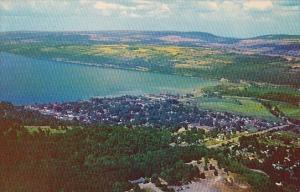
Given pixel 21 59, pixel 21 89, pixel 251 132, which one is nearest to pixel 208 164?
pixel 251 132

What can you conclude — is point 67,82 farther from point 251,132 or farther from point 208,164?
point 208,164

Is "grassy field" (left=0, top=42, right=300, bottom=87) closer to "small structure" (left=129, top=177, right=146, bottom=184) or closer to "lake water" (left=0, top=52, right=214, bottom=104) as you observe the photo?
"lake water" (left=0, top=52, right=214, bottom=104)

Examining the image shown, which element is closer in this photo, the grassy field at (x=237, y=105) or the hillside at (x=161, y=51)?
the grassy field at (x=237, y=105)

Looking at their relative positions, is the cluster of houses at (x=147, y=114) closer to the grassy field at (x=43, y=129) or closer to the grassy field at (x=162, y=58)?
the grassy field at (x=43, y=129)

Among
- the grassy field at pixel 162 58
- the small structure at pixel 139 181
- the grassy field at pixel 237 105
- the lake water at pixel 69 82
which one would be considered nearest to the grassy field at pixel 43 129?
the small structure at pixel 139 181

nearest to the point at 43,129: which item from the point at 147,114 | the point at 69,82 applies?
the point at 147,114

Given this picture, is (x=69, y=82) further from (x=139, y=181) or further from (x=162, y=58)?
(x=139, y=181)
